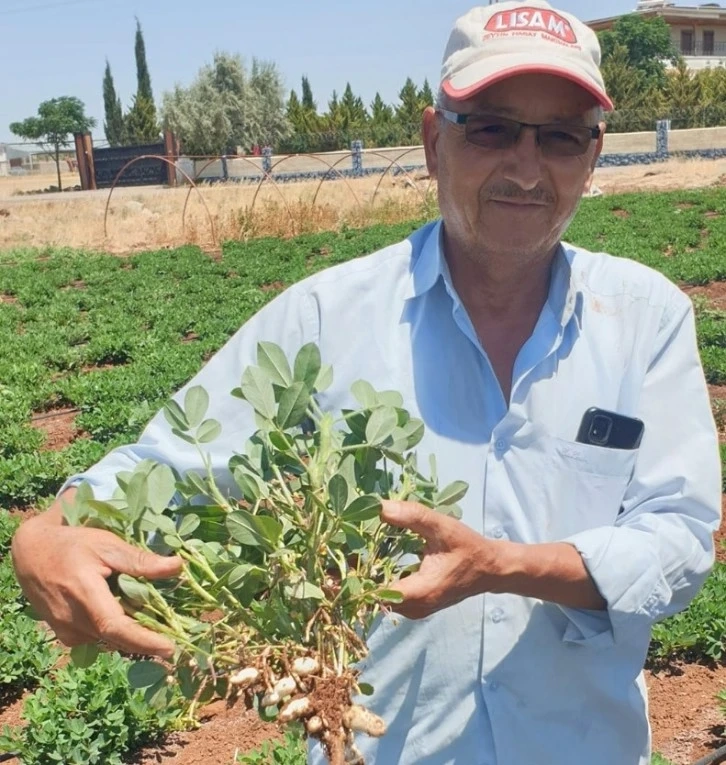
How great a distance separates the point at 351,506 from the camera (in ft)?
4.65

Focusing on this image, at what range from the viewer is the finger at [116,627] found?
1427mm

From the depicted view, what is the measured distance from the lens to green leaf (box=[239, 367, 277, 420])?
5.17 feet

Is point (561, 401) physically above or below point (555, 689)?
above

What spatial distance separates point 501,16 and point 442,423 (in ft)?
2.67

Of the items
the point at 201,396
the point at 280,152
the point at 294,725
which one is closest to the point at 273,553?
the point at 294,725

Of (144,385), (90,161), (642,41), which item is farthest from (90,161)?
(144,385)

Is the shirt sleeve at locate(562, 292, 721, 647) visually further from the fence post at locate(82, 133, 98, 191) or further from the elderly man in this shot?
the fence post at locate(82, 133, 98, 191)

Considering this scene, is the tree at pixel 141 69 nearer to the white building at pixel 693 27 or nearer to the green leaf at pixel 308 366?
the white building at pixel 693 27

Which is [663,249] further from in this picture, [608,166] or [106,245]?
[608,166]

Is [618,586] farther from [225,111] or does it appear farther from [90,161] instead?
[225,111]

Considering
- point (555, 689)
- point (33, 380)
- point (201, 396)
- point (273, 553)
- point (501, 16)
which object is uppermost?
point (501, 16)

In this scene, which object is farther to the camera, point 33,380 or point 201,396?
point 33,380

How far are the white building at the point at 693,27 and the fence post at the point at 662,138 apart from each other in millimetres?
33790

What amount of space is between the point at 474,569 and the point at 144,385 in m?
7.23
